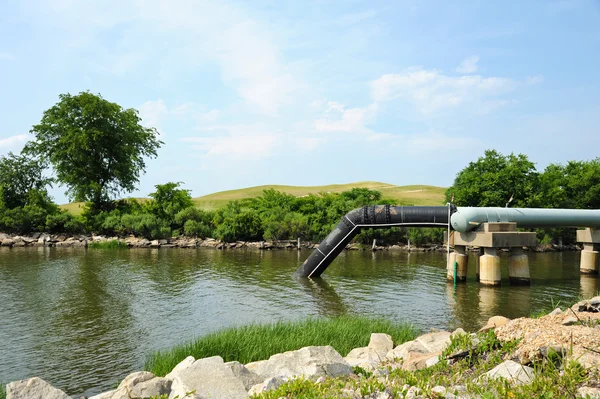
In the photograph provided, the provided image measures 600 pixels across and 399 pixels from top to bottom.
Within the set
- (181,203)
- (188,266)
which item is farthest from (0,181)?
(188,266)

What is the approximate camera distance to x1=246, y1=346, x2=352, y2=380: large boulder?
7.99m

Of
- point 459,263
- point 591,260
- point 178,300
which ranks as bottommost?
point 178,300

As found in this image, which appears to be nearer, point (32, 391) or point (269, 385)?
point (269, 385)

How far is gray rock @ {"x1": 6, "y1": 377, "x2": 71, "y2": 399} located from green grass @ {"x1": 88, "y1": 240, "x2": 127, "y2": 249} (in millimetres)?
43591

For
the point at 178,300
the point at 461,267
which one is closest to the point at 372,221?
the point at 461,267

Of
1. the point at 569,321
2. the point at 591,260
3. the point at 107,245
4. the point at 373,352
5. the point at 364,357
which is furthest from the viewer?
the point at 107,245

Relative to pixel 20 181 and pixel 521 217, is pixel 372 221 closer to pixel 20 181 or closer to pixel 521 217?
pixel 521 217

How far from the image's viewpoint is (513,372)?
6797mm

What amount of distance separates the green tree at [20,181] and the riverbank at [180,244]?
32.8 feet

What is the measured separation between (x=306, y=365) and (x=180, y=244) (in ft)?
143

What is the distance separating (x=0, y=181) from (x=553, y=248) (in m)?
66.4

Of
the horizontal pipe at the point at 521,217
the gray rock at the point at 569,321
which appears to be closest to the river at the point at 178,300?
the horizontal pipe at the point at 521,217

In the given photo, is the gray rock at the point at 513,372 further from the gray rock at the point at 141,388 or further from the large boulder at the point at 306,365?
the gray rock at the point at 141,388

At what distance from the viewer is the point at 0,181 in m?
63.0
